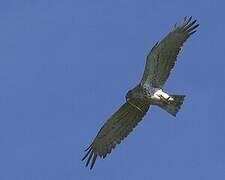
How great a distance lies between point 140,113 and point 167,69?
4.06ft

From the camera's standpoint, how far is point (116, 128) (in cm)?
1864

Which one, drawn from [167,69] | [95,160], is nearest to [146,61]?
[167,69]

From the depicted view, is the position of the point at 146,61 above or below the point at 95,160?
above

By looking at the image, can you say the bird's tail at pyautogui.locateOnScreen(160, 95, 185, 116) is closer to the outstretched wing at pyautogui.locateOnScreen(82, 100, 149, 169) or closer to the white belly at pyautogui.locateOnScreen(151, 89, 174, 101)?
the white belly at pyautogui.locateOnScreen(151, 89, 174, 101)

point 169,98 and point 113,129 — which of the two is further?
point 113,129

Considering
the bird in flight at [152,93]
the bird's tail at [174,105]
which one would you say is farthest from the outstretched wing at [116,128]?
the bird's tail at [174,105]

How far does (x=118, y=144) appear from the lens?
18688 millimetres

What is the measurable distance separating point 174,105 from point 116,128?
6.56 ft

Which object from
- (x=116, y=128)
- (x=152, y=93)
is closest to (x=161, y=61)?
(x=152, y=93)

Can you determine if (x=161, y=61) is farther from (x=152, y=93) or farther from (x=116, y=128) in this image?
(x=116, y=128)

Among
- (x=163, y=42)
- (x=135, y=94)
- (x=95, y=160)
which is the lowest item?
(x=95, y=160)

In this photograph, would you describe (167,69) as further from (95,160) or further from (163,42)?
(95,160)

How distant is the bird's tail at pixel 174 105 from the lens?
675 inches

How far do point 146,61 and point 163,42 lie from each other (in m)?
0.59
